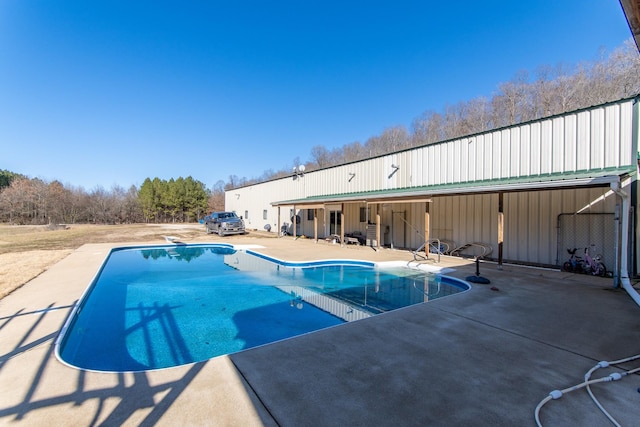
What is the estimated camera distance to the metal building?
7383 millimetres

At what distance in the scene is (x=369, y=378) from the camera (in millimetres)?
2732

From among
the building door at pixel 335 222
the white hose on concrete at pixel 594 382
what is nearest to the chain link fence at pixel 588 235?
the white hose on concrete at pixel 594 382

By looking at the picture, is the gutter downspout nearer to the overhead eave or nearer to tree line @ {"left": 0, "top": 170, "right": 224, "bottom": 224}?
the overhead eave

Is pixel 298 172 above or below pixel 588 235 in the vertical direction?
above

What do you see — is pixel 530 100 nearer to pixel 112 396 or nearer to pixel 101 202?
pixel 112 396

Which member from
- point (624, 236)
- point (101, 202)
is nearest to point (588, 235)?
point (624, 236)

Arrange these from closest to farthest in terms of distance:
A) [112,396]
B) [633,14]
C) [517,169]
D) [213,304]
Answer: [633,14] < [112,396] < [213,304] < [517,169]

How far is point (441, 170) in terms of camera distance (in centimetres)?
1193

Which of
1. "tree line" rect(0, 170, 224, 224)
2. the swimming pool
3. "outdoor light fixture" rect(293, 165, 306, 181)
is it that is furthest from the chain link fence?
"tree line" rect(0, 170, 224, 224)

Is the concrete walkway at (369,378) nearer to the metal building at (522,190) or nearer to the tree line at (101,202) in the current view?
the metal building at (522,190)

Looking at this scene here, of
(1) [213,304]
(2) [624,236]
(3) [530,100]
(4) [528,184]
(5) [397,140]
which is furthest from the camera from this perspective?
(5) [397,140]

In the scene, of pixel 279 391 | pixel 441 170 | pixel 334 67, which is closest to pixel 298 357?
pixel 279 391

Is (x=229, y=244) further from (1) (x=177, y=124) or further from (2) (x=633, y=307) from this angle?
(2) (x=633, y=307)

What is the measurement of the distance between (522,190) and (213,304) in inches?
319
